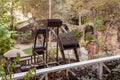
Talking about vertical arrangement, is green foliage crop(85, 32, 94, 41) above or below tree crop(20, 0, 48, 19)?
below

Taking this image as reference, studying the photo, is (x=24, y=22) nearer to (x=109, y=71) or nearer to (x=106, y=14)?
(x=106, y=14)

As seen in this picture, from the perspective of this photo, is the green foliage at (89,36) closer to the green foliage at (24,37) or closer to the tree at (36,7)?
the tree at (36,7)

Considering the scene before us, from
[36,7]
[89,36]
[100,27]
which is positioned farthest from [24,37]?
[100,27]

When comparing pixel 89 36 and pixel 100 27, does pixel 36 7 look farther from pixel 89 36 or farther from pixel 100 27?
pixel 89 36

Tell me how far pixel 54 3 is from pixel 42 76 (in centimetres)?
733

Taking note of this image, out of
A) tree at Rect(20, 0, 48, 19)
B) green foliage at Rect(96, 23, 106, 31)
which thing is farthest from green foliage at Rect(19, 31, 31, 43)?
green foliage at Rect(96, 23, 106, 31)

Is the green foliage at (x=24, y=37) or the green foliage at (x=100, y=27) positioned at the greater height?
the green foliage at (x=100, y=27)

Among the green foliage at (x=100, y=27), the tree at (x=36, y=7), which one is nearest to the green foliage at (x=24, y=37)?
the tree at (x=36, y=7)

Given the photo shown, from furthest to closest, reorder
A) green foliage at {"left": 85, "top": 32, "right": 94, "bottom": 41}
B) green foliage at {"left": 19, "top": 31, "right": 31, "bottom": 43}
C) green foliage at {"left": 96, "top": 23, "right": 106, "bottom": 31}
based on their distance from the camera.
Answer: green foliage at {"left": 19, "top": 31, "right": 31, "bottom": 43} → green foliage at {"left": 85, "top": 32, "right": 94, "bottom": 41} → green foliage at {"left": 96, "top": 23, "right": 106, "bottom": 31}

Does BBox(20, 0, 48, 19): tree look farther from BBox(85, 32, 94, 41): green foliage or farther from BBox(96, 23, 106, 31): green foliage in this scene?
BBox(85, 32, 94, 41): green foliage

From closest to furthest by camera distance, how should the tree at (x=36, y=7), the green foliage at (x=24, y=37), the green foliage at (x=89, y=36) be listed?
the tree at (x=36, y=7) < the green foliage at (x=89, y=36) < the green foliage at (x=24, y=37)

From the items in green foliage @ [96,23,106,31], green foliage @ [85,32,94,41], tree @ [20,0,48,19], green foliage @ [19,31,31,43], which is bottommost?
green foliage @ [19,31,31,43]

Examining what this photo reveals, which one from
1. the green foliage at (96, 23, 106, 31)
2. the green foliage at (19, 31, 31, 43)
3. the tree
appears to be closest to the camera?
the tree

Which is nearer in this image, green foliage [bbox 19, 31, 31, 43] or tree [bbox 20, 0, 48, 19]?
tree [bbox 20, 0, 48, 19]
